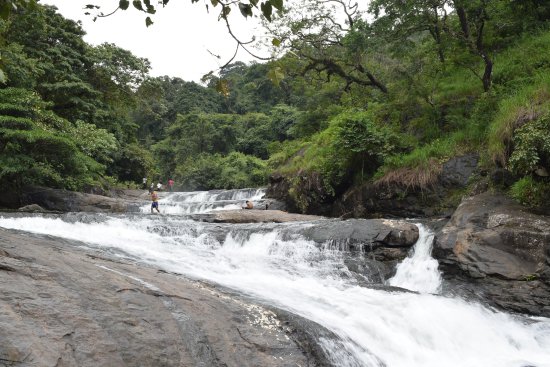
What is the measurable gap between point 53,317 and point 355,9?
1836 centimetres

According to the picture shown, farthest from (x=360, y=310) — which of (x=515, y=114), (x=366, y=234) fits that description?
(x=515, y=114)

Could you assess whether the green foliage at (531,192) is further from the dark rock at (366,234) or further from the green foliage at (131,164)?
the green foliage at (131,164)

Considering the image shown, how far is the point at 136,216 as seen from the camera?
12.7 meters

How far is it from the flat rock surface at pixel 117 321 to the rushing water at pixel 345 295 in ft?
2.57

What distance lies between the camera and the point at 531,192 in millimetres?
8289

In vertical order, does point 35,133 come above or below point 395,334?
above

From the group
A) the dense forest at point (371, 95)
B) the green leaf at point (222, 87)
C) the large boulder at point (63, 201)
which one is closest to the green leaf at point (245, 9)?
the green leaf at point (222, 87)

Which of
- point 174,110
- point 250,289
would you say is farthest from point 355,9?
point 174,110

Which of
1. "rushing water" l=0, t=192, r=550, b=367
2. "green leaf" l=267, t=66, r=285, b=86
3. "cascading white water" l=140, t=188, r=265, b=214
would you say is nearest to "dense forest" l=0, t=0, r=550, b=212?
"cascading white water" l=140, t=188, r=265, b=214

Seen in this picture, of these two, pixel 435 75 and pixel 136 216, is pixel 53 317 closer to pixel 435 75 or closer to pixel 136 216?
pixel 136 216

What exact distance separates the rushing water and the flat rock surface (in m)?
0.78

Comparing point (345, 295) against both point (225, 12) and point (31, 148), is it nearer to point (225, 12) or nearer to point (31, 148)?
point (225, 12)

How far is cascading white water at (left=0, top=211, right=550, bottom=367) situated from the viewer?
4.80 m

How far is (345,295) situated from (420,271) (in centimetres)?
266
